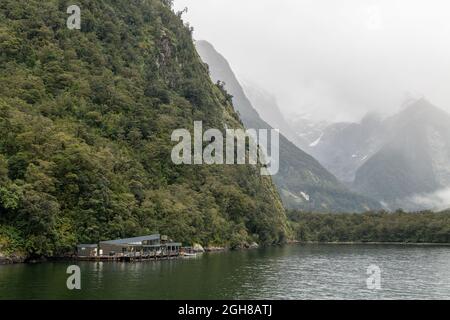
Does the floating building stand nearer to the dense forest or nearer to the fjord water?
the dense forest

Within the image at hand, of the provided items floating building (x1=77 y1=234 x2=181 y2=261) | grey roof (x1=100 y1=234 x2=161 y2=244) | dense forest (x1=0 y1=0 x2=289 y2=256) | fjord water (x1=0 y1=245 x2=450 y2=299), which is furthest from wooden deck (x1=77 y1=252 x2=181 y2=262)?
fjord water (x1=0 y1=245 x2=450 y2=299)

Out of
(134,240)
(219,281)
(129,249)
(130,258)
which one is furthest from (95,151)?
(219,281)

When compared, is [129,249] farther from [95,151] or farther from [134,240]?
[95,151]

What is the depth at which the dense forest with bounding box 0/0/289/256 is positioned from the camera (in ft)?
327

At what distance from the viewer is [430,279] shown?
82.7 metres

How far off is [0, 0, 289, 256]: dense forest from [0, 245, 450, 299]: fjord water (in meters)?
12.9

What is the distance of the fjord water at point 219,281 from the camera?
5931cm

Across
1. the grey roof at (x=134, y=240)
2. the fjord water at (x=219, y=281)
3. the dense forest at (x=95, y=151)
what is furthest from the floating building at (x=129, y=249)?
the fjord water at (x=219, y=281)

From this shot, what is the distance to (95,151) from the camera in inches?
4926

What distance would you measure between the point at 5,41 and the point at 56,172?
215 feet

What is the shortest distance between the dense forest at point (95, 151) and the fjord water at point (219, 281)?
12897 mm
